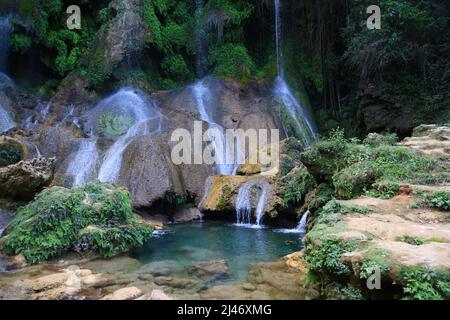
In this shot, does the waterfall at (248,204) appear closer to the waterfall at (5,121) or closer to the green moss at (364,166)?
the green moss at (364,166)

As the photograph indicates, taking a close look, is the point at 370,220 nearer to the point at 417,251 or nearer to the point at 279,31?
the point at 417,251

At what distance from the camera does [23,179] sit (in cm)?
1066

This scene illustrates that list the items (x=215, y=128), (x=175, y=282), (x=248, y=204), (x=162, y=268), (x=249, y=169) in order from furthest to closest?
(x=215, y=128)
(x=249, y=169)
(x=248, y=204)
(x=162, y=268)
(x=175, y=282)

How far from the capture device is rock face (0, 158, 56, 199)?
34.4 ft

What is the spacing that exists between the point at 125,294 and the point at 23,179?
19.8 feet

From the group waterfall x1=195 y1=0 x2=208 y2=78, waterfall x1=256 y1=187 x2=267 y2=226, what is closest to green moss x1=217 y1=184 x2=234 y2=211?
waterfall x1=256 y1=187 x2=267 y2=226

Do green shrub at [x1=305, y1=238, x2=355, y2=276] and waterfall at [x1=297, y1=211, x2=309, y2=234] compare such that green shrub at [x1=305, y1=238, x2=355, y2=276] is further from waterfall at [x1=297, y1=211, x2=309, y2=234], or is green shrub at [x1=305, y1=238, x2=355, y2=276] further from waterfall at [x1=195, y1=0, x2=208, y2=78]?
waterfall at [x1=195, y1=0, x2=208, y2=78]

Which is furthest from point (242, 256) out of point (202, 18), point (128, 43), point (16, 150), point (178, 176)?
point (202, 18)

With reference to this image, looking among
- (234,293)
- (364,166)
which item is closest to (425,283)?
(234,293)

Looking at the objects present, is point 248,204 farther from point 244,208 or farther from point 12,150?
point 12,150

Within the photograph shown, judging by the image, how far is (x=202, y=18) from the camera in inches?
852

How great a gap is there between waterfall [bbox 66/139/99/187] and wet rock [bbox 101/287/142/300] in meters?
7.74

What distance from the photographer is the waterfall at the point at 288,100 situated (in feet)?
61.4
